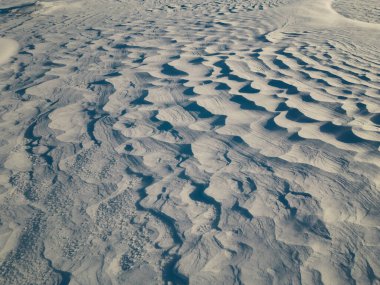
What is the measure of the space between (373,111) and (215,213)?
189cm

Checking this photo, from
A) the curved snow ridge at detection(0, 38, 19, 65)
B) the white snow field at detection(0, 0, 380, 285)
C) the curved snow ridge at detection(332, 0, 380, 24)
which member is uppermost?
the white snow field at detection(0, 0, 380, 285)

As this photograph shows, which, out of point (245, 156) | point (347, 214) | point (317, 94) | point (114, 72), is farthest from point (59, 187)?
point (317, 94)

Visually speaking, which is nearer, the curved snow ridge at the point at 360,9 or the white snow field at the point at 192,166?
the white snow field at the point at 192,166

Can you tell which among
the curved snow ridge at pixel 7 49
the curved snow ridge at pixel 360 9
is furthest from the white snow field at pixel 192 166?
the curved snow ridge at pixel 360 9

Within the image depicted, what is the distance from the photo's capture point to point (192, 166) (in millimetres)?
2248

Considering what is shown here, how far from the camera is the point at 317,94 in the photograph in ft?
10.3

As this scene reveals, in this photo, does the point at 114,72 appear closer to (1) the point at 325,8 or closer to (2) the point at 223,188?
(2) the point at 223,188

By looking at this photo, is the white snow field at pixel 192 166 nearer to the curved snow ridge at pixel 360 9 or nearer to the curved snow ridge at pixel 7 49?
the curved snow ridge at pixel 7 49

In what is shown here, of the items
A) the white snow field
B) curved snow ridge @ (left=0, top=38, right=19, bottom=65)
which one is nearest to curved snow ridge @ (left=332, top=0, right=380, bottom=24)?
the white snow field

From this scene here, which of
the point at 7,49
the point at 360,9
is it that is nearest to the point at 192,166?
the point at 7,49

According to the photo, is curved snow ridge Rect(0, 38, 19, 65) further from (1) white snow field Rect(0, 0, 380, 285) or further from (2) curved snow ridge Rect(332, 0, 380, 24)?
(2) curved snow ridge Rect(332, 0, 380, 24)

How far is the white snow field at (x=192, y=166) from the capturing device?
1.63 m

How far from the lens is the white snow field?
1633 mm

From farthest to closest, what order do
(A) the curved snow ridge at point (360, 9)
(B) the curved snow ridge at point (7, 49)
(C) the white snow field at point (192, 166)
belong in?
(A) the curved snow ridge at point (360, 9), (B) the curved snow ridge at point (7, 49), (C) the white snow field at point (192, 166)
